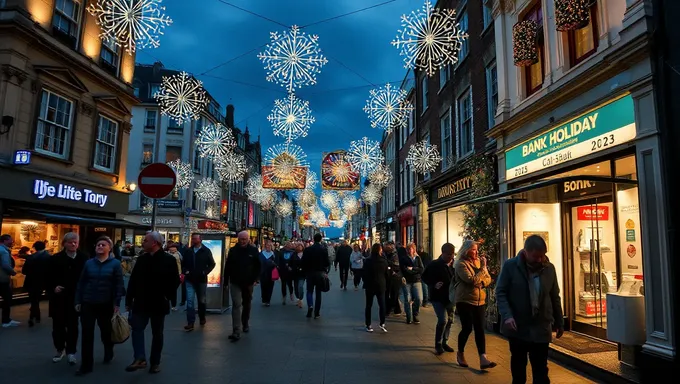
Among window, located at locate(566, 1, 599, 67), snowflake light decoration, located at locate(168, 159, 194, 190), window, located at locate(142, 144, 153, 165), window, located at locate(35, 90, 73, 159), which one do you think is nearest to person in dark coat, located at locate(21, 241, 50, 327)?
window, located at locate(35, 90, 73, 159)

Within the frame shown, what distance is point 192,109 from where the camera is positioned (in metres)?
11.6

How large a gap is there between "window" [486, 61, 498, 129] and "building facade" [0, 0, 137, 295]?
12629 millimetres

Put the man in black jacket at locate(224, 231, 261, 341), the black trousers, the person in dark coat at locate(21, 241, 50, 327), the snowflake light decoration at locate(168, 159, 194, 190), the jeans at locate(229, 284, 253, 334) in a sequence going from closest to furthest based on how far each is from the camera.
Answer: the black trousers
the jeans at locate(229, 284, 253, 334)
the man in black jacket at locate(224, 231, 261, 341)
the person in dark coat at locate(21, 241, 50, 327)
the snowflake light decoration at locate(168, 159, 194, 190)

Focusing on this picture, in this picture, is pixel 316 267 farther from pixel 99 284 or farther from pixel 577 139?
pixel 577 139

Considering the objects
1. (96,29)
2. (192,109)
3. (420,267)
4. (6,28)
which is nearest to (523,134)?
(420,267)

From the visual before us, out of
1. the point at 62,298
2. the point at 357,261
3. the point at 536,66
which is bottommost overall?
the point at 62,298

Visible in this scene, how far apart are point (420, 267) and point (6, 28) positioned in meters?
13.1

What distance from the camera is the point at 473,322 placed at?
251 inches

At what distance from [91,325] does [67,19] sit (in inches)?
513

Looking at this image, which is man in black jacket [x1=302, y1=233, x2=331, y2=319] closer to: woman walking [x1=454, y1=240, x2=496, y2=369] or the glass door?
woman walking [x1=454, y1=240, x2=496, y2=369]

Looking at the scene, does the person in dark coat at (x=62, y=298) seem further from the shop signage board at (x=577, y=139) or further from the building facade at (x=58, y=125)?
the shop signage board at (x=577, y=139)

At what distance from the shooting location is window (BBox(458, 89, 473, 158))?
13.9 meters

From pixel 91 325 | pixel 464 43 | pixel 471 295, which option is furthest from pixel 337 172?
pixel 91 325

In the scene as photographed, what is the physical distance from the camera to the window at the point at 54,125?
13.7 metres
